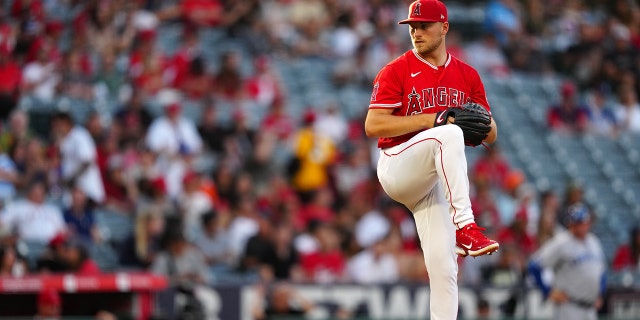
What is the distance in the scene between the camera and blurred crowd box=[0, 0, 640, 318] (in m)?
12.8

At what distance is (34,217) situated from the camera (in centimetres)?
1235

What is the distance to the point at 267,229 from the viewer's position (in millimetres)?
13641

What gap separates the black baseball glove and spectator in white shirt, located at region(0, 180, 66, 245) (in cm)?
651

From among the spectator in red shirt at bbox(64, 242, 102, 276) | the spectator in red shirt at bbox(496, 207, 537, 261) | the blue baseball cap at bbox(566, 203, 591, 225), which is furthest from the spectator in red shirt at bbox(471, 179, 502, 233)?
the spectator in red shirt at bbox(64, 242, 102, 276)

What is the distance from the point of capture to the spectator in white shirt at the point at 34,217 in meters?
12.3

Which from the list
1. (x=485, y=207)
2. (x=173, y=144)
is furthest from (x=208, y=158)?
(x=485, y=207)

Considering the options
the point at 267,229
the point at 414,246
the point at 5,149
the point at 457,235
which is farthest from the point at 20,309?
the point at 457,235

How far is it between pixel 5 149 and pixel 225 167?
2.68 metres

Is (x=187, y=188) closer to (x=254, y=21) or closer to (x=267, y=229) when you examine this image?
(x=267, y=229)

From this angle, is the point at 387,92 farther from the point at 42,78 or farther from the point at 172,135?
the point at 42,78

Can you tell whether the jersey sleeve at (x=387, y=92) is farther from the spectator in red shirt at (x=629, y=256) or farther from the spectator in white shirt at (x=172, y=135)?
the spectator in red shirt at (x=629, y=256)

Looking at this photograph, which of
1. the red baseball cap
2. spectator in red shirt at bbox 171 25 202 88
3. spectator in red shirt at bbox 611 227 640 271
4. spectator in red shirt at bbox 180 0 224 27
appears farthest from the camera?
spectator in red shirt at bbox 180 0 224 27

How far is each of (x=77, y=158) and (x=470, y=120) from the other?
7335mm

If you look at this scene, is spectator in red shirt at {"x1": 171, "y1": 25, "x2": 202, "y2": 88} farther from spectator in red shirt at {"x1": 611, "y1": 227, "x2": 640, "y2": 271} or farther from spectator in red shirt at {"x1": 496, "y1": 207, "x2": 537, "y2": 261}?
spectator in red shirt at {"x1": 611, "y1": 227, "x2": 640, "y2": 271}
